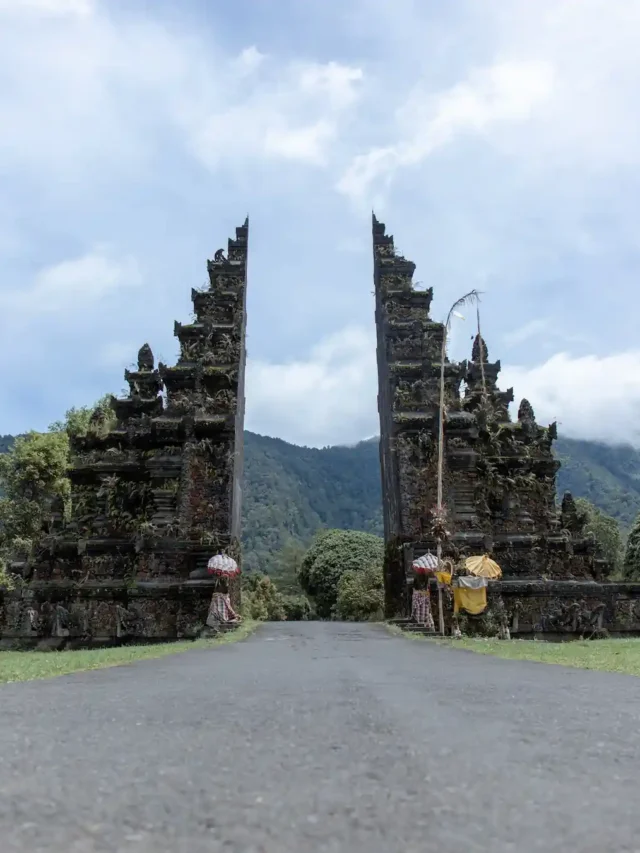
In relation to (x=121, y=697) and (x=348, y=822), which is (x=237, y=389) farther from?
(x=348, y=822)

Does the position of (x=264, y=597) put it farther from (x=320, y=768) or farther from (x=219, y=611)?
(x=320, y=768)

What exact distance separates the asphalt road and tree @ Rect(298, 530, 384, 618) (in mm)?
51560

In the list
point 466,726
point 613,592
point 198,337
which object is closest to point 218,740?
point 466,726

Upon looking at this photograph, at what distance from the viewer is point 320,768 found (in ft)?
12.1

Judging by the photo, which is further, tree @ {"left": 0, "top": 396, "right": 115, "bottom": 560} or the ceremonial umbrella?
tree @ {"left": 0, "top": 396, "right": 115, "bottom": 560}

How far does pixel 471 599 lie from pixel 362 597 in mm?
27157

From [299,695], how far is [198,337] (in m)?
24.0

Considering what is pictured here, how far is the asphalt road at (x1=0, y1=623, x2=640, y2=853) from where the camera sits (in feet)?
8.86

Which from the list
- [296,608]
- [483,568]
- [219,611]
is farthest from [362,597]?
[483,568]

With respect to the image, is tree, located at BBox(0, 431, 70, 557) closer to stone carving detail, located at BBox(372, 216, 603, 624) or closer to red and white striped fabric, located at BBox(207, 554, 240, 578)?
stone carving detail, located at BBox(372, 216, 603, 624)

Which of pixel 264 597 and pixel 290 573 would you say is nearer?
pixel 264 597

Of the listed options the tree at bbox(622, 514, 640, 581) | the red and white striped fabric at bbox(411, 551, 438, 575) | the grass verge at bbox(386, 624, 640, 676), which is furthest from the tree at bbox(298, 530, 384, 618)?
the grass verge at bbox(386, 624, 640, 676)

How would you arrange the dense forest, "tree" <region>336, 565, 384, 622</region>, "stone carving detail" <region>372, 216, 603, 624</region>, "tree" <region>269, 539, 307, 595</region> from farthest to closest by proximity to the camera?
the dense forest, "tree" <region>269, 539, 307, 595</region>, "tree" <region>336, 565, 384, 622</region>, "stone carving detail" <region>372, 216, 603, 624</region>

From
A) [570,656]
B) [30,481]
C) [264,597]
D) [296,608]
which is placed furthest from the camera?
[296,608]
